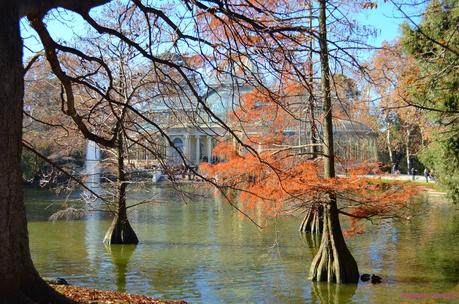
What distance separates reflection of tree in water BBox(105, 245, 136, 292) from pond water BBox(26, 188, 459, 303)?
23mm

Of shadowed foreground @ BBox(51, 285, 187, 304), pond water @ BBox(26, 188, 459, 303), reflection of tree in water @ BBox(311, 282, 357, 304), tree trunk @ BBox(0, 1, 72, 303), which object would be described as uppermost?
tree trunk @ BBox(0, 1, 72, 303)

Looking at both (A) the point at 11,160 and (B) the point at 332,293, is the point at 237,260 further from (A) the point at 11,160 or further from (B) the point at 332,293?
(A) the point at 11,160

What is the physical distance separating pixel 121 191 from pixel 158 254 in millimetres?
2135

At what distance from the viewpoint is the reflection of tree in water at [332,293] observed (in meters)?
9.78

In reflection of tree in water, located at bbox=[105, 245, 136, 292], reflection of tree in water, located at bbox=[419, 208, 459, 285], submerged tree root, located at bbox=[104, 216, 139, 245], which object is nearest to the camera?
reflection of tree in water, located at bbox=[105, 245, 136, 292]

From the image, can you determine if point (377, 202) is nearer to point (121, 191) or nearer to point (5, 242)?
point (121, 191)

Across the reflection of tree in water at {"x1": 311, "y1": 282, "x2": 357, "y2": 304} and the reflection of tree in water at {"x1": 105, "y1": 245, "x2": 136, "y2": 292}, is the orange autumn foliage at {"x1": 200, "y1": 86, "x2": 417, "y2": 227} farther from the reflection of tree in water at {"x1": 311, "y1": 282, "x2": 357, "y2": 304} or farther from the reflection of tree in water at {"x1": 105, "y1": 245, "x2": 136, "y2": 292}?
the reflection of tree in water at {"x1": 105, "y1": 245, "x2": 136, "y2": 292}

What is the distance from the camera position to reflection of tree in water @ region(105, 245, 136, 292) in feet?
37.0

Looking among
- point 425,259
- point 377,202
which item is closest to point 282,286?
point 377,202

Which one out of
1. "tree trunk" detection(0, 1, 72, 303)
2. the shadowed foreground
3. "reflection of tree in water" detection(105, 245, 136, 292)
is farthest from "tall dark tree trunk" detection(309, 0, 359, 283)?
"tree trunk" detection(0, 1, 72, 303)

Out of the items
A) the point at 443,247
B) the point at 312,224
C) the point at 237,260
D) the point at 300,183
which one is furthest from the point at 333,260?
the point at 312,224

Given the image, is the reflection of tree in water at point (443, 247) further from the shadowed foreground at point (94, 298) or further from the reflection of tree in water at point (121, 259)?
the shadowed foreground at point (94, 298)

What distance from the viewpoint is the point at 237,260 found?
1366 cm

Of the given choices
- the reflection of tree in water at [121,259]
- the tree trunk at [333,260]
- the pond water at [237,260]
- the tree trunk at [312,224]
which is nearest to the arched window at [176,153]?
the pond water at [237,260]
